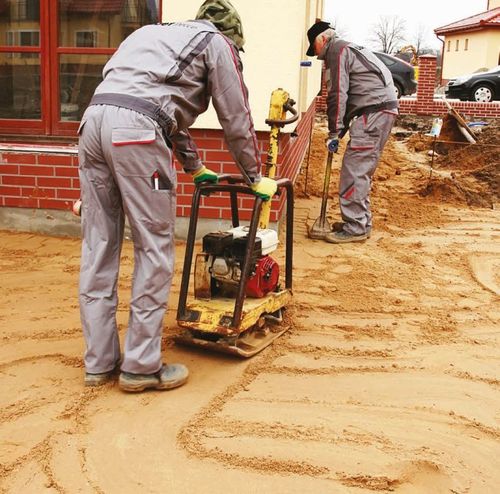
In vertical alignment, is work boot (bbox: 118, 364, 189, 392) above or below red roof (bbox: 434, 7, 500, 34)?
below

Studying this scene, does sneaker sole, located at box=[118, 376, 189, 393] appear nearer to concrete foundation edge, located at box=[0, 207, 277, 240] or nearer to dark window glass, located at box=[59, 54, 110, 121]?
concrete foundation edge, located at box=[0, 207, 277, 240]

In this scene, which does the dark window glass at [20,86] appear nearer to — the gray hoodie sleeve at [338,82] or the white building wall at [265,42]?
the white building wall at [265,42]

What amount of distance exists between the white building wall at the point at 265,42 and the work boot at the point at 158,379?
2.84 meters

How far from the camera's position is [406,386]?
3662 millimetres

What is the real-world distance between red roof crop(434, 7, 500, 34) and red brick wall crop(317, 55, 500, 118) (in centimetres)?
1805

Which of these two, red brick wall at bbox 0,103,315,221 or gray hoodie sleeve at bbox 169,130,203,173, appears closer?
gray hoodie sleeve at bbox 169,130,203,173

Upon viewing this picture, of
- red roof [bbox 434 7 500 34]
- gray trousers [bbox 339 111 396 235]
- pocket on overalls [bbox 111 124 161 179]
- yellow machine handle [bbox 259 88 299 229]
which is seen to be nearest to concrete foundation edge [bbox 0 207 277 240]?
gray trousers [bbox 339 111 396 235]

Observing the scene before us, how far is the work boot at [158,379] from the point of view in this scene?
345 cm

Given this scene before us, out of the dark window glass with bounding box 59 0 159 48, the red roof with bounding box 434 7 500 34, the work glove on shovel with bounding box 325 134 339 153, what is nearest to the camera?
the dark window glass with bounding box 59 0 159 48

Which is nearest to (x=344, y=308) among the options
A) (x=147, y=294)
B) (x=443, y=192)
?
(x=147, y=294)

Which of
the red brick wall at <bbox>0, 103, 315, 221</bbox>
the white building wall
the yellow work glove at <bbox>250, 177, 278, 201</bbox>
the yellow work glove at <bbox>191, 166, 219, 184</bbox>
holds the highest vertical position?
the white building wall

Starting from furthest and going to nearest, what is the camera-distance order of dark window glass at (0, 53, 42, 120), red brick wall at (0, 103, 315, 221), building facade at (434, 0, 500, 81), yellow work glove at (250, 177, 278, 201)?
building facade at (434, 0, 500, 81) → dark window glass at (0, 53, 42, 120) → red brick wall at (0, 103, 315, 221) → yellow work glove at (250, 177, 278, 201)

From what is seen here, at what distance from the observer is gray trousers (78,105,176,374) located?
3.21 m

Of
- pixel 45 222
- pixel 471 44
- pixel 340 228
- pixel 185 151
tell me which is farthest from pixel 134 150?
pixel 471 44
